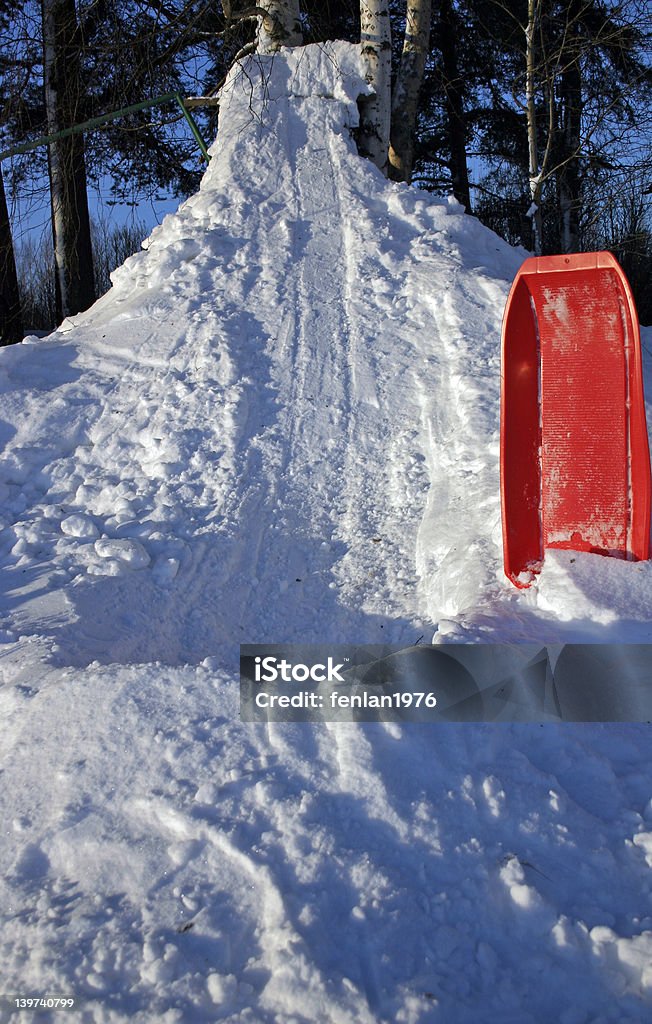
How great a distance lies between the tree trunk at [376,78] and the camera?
6.92 metres

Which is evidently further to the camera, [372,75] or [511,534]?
[372,75]

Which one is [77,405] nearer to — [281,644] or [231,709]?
[281,644]

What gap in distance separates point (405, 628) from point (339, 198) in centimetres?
433

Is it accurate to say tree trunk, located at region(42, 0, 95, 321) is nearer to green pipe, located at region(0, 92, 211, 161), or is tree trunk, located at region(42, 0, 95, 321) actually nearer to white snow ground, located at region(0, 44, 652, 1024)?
green pipe, located at region(0, 92, 211, 161)

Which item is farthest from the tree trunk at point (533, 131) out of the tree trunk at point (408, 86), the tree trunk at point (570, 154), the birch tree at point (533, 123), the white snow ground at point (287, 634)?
the tree trunk at point (570, 154)

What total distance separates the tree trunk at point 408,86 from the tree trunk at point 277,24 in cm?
124

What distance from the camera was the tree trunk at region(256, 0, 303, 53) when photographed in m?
7.10

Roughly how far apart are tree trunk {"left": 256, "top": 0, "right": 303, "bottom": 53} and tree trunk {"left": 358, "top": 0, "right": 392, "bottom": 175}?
2.12ft

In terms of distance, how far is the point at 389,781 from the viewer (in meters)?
2.19

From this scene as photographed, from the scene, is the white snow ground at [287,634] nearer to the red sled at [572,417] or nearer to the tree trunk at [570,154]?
the red sled at [572,417]

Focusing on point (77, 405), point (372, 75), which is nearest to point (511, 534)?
point (77, 405)

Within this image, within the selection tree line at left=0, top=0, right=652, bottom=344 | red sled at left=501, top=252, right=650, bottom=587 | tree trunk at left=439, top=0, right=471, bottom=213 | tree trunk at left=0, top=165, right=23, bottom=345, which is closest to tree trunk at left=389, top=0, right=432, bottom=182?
tree line at left=0, top=0, right=652, bottom=344

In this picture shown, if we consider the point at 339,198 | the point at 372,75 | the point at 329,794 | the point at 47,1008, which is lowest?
the point at 47,1008

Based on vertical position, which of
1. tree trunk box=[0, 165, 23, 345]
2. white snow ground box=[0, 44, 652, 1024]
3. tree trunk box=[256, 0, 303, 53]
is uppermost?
tree trunk box=[256, 0, 303, 53]
